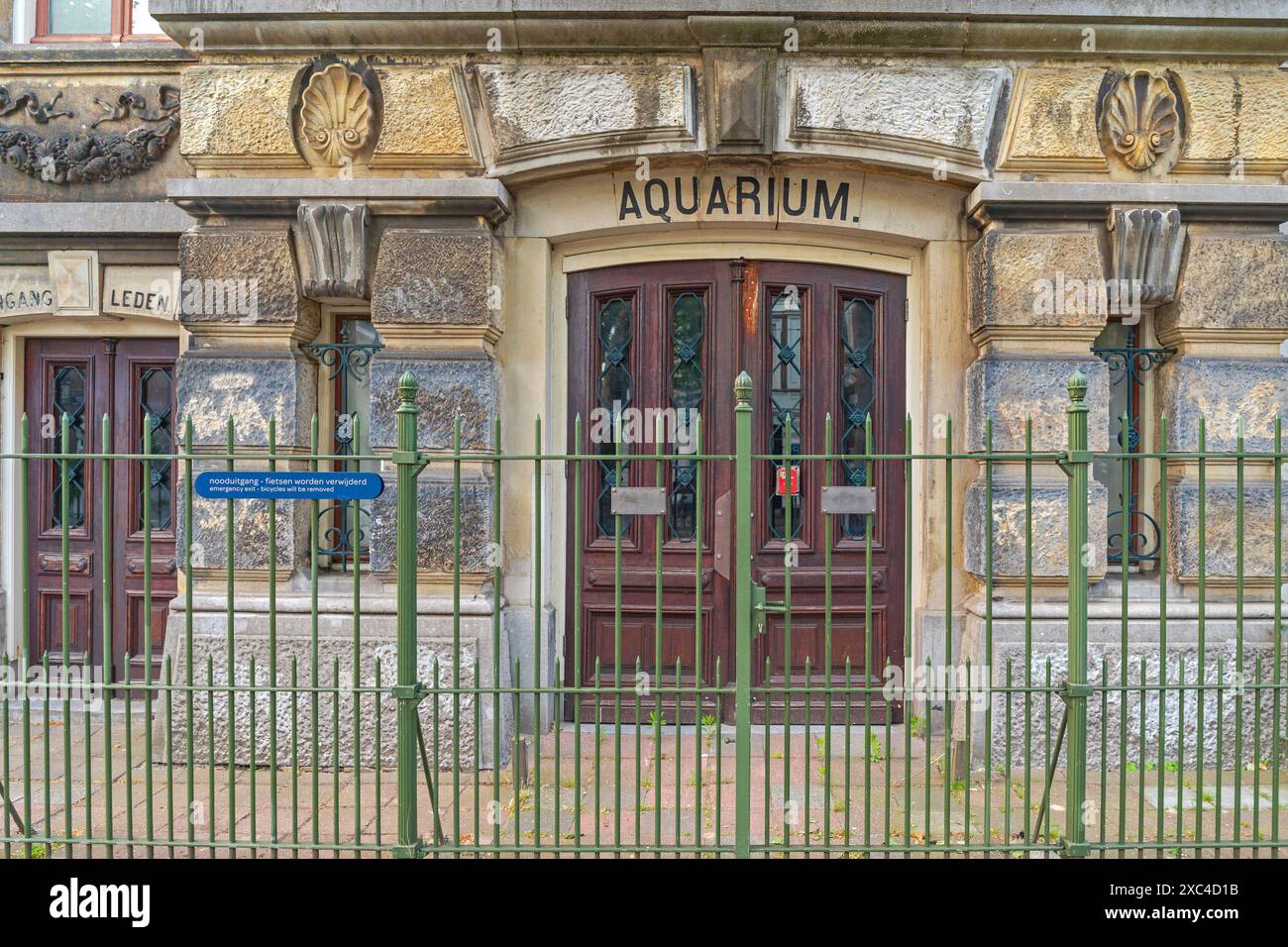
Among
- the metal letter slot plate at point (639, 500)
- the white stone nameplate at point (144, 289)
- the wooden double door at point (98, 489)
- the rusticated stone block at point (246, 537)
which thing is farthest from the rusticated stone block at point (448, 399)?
the wooden double door at point (98, 489)

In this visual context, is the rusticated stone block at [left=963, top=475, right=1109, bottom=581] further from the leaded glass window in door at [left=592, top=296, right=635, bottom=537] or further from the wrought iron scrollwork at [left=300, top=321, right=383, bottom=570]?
the wrought iron scrollwork at [left=300, top=321, right=383, bottom=570]

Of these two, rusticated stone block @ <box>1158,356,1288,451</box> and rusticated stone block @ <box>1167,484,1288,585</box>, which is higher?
rusticated stone block @ <box>1158,356,1288,451</box>

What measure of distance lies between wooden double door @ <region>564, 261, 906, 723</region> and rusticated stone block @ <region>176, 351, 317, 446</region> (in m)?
1.80

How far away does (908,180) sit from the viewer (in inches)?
230

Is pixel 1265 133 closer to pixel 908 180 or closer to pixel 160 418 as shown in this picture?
pixel 908 180

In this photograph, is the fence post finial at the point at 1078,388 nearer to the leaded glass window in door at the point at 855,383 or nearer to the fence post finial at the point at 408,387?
the leaded glass window in door at the point at 855,383

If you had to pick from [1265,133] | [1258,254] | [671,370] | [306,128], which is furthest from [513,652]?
[1265,133]

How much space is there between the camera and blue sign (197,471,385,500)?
3.97 m

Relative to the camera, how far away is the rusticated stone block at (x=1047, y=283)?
553cm

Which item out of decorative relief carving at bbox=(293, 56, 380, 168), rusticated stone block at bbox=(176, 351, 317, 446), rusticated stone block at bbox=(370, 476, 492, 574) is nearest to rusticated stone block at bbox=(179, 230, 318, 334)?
rusticated stone block at bbox=(176, 351, 317, 446)

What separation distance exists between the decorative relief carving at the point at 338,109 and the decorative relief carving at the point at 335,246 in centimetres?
37
